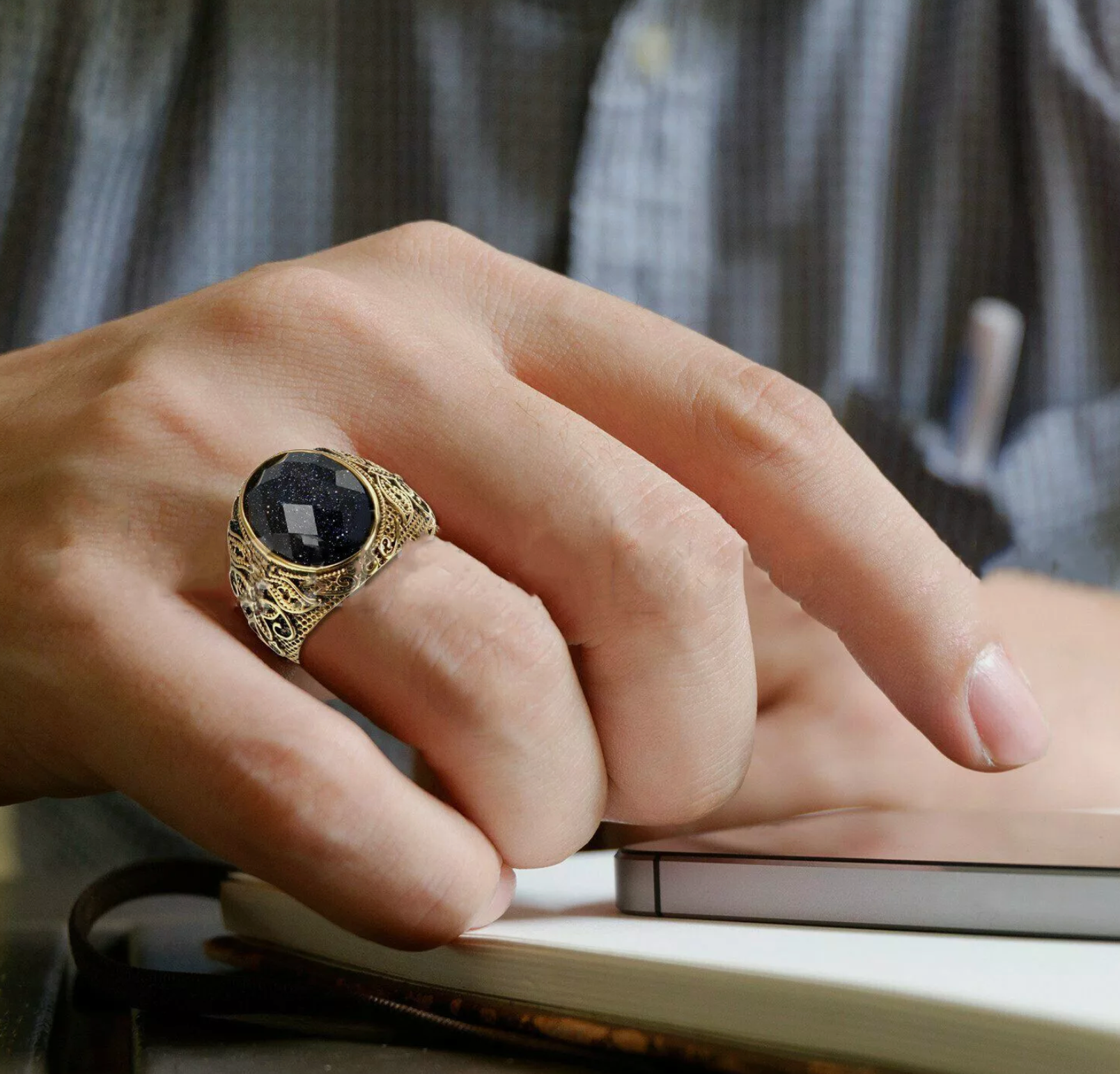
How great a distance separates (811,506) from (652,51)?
652 millimetres

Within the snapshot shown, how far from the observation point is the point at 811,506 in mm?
345

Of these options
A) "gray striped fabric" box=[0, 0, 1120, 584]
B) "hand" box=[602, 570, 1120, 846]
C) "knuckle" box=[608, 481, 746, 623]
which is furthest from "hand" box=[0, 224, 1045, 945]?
"gray striped fabric" box=[0, 0, 1120, 584]

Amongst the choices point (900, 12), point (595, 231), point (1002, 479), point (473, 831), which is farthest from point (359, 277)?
point (900, 12)

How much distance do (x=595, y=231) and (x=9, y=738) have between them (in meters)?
0.64

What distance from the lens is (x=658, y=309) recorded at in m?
0.88

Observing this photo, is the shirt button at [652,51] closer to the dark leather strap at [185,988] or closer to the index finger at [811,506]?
the index finger at [811,506]

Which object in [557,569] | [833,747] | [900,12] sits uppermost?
[900,12]

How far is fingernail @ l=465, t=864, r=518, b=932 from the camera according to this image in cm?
28

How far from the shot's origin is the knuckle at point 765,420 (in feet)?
1.15

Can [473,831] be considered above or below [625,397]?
below

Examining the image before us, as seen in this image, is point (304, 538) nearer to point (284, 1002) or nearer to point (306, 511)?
point (306, 511)

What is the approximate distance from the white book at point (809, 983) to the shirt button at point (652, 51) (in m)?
0.75

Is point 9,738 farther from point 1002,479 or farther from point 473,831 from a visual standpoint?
point 1002,479

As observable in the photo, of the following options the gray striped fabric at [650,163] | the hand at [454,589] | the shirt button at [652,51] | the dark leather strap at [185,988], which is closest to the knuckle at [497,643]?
the hand at [454,589]
